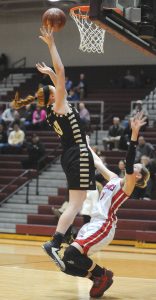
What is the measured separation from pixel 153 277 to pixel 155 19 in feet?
11.9

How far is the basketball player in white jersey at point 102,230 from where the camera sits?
246 inches

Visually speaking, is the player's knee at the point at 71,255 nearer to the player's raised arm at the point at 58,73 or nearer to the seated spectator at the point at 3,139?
the player's raised arm at the point at 58,73

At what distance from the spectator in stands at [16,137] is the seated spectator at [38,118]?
1605 mm

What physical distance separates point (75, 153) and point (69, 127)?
11.4 inches

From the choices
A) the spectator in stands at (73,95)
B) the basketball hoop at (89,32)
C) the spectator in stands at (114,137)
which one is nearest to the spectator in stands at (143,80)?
the spectator in stands at (73,95)

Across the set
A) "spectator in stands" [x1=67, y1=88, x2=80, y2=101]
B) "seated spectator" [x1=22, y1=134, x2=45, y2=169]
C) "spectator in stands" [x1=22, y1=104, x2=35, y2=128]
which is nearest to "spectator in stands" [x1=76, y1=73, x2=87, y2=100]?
"spectator in stands" [x1=67, y1=88, x2=80, y2=101]

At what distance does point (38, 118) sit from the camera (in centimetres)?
2181

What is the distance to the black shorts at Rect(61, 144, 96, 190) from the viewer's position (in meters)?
6.74

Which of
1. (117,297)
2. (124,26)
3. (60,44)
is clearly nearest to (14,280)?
(117,297)

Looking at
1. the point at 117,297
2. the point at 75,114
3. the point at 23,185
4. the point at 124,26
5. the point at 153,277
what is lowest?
the point at 23,185

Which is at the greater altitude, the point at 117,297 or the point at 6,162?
the point at 117,297

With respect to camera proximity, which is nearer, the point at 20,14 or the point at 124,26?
the point at 124,26

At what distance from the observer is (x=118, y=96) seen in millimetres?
24234

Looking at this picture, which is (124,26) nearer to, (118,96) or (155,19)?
(155,19)
